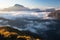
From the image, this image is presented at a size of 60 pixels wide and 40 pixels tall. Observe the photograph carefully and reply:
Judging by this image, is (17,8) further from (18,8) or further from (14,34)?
(14,34)

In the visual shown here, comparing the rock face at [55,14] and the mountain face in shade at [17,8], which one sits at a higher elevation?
the mountain face in shade at [17,8]

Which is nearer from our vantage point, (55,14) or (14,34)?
(14,34)

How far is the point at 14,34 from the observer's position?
220cm

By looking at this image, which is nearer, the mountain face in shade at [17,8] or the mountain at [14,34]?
the mountain at [14,34]

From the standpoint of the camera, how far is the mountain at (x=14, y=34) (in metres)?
2.18

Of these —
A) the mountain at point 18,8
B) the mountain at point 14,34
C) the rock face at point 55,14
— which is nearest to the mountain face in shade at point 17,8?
the mountain at point 18,8

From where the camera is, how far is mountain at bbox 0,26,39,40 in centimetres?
218

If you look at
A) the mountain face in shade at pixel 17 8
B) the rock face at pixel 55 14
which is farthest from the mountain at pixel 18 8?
the rock face at pixel 55 14

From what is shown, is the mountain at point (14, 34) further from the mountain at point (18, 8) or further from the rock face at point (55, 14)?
the rock face at point (55, 14)

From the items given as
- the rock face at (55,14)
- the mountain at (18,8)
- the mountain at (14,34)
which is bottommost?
the mountain at (14,34)

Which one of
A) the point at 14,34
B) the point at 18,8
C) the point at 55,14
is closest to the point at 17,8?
the point at 18,8

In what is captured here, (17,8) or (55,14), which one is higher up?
(17,8)

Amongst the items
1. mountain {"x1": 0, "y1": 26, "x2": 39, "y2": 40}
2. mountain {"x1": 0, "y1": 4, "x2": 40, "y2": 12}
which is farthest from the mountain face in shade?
mountain {"x1": 0, "y1": 26, "x2": 39, "y2": 40}

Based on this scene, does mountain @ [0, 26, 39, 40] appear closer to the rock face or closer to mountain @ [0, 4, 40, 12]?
mountain @ [0, 4, 40, 12]
